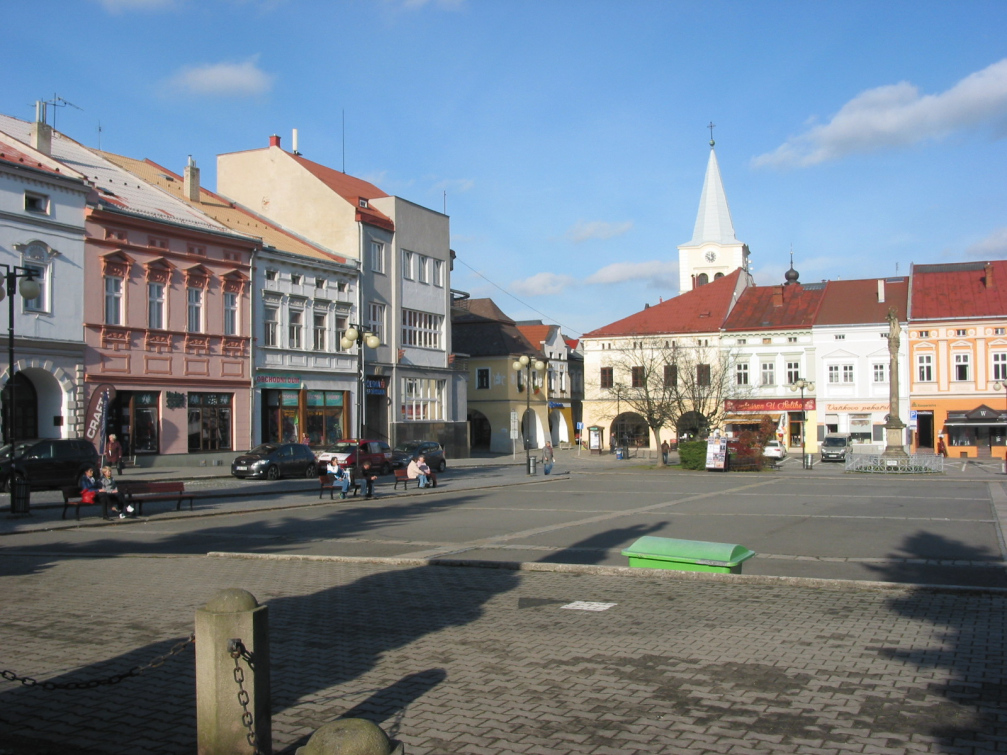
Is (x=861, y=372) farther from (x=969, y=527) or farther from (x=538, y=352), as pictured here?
(x=969, y=527)

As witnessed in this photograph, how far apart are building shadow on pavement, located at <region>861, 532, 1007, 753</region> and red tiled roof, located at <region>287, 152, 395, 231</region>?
4057cm

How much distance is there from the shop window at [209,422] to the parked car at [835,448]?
3391cm

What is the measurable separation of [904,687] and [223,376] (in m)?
36.4

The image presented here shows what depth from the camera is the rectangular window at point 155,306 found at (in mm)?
36531

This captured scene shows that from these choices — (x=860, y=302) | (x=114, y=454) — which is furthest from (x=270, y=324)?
(x=860, y=302)

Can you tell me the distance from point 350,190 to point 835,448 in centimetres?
3218

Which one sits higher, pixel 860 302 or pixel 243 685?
pixel 860 302

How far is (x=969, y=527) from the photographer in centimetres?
1820

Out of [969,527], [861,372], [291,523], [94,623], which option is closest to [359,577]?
[94,623]

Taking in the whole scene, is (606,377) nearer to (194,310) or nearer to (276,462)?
(194,310)

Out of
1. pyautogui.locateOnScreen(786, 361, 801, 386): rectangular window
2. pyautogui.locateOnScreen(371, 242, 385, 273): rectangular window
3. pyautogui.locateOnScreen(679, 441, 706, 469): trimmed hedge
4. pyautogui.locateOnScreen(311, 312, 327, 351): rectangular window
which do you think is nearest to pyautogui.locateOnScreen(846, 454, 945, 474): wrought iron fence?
pyautogui.locateOnScreen(679, 441, 706, 469): trimmed hedge

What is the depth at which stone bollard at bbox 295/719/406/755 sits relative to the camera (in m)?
4.08

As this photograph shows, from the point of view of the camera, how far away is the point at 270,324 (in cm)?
4247

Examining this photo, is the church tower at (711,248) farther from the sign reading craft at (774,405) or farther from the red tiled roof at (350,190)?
the red tiled roof at (350,190)
